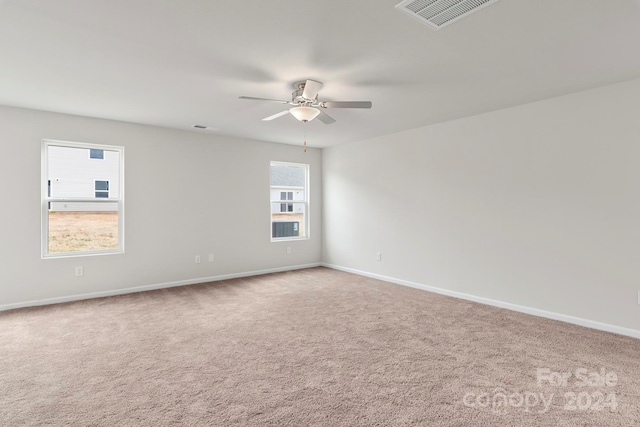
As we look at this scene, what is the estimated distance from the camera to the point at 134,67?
287cm

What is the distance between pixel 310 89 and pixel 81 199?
3670 mm

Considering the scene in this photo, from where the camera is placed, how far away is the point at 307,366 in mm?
2580

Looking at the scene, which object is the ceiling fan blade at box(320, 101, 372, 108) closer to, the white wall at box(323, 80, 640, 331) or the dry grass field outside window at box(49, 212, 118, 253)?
the white wall at box(323, 80, 640, 331)

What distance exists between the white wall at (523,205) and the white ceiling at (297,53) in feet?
1.37

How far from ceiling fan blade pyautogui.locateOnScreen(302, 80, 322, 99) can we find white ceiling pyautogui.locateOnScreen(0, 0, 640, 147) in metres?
0.15

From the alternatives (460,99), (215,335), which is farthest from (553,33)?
(215,335)

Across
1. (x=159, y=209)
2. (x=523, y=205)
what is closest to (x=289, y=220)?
(x=159, y=209)

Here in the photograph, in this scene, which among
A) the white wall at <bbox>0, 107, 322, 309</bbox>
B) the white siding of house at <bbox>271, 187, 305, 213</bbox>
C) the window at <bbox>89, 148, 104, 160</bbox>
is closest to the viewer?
the white wall at <bbox>0, 107, 322, 309</bbox>

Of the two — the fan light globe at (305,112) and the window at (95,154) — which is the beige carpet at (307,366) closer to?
the window at (95,154)

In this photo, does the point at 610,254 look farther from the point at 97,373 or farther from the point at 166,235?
the point at 166,235

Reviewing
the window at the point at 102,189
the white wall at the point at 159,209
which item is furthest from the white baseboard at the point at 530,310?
the window at the point at 102,189

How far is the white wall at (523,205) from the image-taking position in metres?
3.24

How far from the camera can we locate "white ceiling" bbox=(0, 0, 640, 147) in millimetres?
2053

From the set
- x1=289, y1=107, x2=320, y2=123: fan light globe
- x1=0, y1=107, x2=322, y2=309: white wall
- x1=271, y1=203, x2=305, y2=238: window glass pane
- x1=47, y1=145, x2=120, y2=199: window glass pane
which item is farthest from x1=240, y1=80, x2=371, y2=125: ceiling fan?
x1=271, y1=203, x2=305, y2=238: window glass pane
